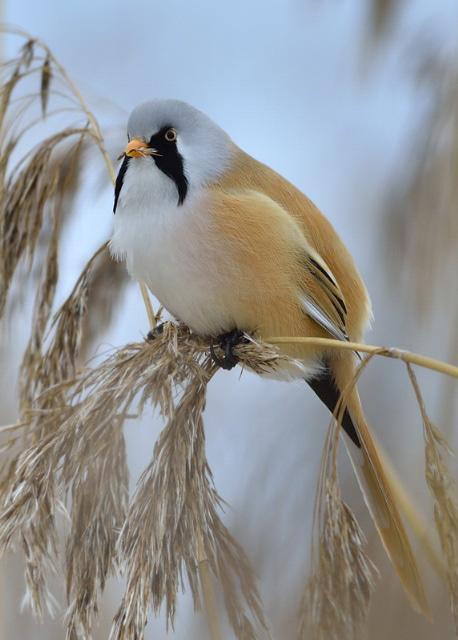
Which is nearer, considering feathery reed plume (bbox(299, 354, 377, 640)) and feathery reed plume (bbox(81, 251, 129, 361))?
feathery reed plume (bbox(299, 354, 377, 640))

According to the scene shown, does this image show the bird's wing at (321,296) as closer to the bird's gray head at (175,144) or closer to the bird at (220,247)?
the bird at (220,247)

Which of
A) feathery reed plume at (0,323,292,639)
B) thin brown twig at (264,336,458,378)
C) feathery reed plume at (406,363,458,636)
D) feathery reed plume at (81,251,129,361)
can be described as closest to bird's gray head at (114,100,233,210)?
feathery reed plume at (81,251,129,361)

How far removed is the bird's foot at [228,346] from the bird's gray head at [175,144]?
289 mm

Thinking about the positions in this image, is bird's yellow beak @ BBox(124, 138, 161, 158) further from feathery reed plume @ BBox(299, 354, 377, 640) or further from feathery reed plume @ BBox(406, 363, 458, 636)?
feathery reed plume @ BBox(406, 363, 458, 636)

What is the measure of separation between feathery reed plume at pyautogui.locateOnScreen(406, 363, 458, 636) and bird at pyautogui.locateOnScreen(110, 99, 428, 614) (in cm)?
47

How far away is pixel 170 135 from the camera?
5.91 feet

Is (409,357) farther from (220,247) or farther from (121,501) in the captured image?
(220,247)

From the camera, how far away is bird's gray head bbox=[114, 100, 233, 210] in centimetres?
177

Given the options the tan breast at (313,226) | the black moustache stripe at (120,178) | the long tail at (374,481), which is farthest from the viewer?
the tan breast at (313,226)

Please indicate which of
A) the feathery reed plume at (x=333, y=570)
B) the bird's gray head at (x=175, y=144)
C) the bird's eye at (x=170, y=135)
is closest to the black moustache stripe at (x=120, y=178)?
the bird's gray head at (x=175, y=144)

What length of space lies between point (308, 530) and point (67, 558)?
0.68 m

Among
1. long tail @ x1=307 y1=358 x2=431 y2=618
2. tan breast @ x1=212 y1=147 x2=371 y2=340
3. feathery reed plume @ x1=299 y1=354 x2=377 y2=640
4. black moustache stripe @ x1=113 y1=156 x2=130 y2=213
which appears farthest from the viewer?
tan breast @ x1=212 y1=147 x2=371 y2=340

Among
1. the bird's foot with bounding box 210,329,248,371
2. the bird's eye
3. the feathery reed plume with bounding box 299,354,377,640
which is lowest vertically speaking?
the feathery reed plume with bounding box 299,354,377,640

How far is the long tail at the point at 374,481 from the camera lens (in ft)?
5.02
